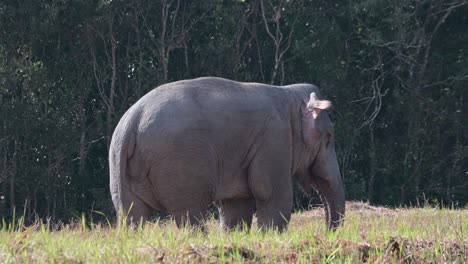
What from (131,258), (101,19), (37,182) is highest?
(101,19)

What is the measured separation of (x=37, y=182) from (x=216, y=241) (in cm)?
1377

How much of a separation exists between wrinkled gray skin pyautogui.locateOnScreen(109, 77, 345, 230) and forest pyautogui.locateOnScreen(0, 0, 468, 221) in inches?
318

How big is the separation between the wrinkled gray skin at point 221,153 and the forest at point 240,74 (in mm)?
8072

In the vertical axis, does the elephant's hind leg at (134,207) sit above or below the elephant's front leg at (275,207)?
above

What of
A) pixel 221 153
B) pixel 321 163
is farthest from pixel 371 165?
pixel 221 153

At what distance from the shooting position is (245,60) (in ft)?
79.8

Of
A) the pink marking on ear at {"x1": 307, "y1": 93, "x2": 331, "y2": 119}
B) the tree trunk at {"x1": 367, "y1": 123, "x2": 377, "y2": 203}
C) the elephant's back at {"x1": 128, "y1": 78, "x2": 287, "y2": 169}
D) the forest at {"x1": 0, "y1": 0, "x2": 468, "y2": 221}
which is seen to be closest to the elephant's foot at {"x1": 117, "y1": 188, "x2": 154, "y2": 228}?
the elephant's back at {"x1": 128, "y1": 78, "x2": 287, "y2": 169}

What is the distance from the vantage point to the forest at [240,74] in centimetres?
2145

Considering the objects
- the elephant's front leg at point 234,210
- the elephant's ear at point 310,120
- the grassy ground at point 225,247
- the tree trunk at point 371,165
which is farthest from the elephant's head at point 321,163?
the tree trunk at point 371,165

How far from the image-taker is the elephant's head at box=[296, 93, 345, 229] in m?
13.3

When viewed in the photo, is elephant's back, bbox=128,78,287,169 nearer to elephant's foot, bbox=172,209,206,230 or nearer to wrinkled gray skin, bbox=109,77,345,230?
wrinkled gray skin, bbox=109,77,345,230

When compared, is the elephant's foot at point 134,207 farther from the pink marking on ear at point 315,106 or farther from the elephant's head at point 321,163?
the pink marking on ear at point 315,106

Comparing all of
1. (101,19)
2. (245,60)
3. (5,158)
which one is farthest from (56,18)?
(245,60)

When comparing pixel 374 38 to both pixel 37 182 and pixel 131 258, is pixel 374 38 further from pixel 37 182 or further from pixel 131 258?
pixel 131 258
